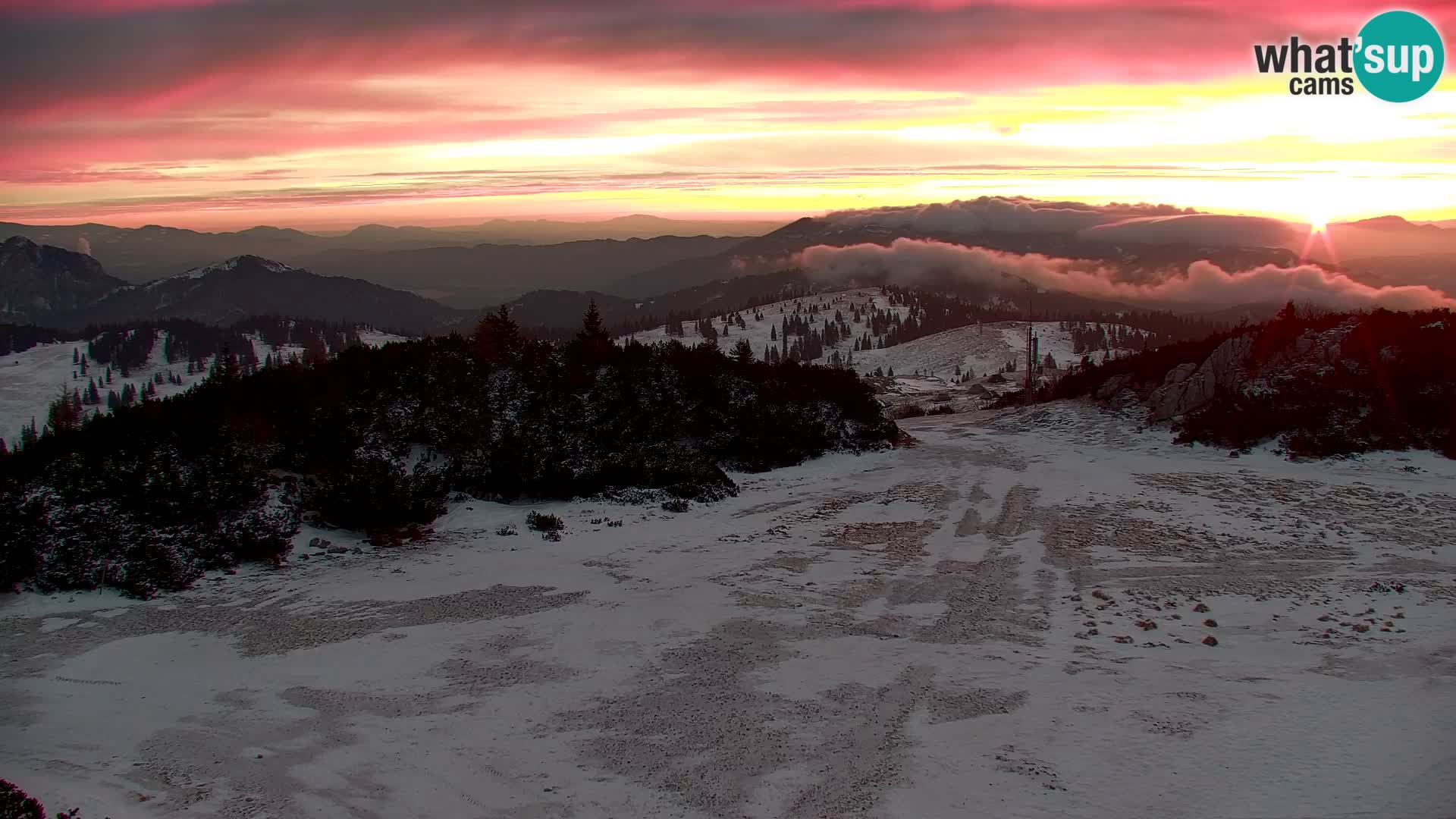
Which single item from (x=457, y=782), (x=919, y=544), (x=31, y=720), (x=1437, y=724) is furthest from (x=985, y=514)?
(x=31, y=720)

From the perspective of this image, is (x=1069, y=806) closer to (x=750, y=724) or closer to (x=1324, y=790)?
(x=1324, y=790)

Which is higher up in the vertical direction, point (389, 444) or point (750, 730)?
point (389, 444)

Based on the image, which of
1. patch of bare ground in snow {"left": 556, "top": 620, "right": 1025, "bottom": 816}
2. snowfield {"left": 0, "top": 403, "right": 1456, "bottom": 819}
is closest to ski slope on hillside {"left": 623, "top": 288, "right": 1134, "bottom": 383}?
snowfield {"left": 0, "top": 403, "right": 1456, "bottom": 819}

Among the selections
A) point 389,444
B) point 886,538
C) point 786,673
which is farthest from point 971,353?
point 786,673

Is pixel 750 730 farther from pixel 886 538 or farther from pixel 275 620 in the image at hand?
pixel 886 538

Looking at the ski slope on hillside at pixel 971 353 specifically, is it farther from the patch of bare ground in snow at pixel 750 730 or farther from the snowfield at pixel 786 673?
the patch of bare ground in snow at pixel 750 730

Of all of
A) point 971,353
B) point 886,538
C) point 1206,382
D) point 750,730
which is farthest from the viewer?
point 971,353
